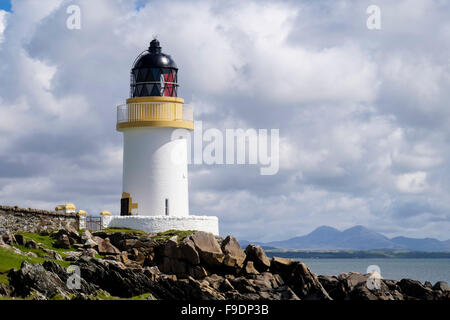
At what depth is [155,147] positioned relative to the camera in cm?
4944

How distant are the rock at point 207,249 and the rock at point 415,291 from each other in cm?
966

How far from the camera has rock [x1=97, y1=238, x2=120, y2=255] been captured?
41.2 meters

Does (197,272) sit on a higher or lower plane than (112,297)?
higher

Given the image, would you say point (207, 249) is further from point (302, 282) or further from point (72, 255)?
point (72, 255)

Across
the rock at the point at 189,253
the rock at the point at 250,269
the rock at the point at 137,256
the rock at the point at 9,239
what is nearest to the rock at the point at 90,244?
the rock at the point at 137,256

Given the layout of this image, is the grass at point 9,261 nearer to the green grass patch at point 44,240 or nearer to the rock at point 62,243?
the green grass patch at point 44,240

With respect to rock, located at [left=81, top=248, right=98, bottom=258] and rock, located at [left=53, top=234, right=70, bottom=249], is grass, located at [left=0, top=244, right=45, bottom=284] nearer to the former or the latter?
rock, located at [left=81, top=248, right=98, bottom=258]

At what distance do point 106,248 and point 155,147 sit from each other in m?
9.60

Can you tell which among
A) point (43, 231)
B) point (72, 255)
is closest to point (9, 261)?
point (72, 255)

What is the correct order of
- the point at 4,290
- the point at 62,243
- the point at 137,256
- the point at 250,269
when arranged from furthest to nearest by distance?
the point at 137,256 → the point at 250,269 → the point at 62,243 → the point at 4,290

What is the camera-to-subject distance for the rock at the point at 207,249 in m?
40.6
